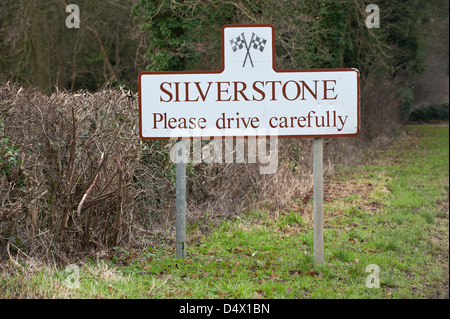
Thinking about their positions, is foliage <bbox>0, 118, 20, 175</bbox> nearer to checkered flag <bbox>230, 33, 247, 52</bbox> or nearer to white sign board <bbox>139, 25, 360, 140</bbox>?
white sign board <bbox>139, 25, 360, 140</bbox>

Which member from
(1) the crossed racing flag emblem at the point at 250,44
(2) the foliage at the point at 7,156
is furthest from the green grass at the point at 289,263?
(1) the crossed racing flag emblem at the point at 250,44

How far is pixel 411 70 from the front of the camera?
85.9 ft

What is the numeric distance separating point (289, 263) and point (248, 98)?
1898mm

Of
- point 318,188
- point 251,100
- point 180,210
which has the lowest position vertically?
point 180,210

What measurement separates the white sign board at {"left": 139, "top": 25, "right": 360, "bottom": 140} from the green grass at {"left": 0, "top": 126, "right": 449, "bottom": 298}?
145 cm

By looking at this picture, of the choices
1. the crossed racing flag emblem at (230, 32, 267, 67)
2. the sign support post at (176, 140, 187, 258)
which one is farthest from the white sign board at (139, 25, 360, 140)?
the sign support post at (176, 140, 187, 258)

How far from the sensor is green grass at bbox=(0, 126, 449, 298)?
5141mm

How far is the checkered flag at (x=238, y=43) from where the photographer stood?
5977mm

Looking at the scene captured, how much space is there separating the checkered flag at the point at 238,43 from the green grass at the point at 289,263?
238 centimetres

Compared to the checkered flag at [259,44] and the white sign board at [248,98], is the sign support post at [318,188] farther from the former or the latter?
the checkered flag at [259,44]

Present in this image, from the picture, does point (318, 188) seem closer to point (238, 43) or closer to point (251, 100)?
point (251, 100)

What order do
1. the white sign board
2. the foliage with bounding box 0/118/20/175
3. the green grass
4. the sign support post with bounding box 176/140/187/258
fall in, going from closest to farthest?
the green grass
the foliage with bounding box 0/118/20/175
the white sign board
the sign support post with bounding box 176/140/187/258

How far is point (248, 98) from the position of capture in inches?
237

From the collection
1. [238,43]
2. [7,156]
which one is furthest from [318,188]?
[7,156]
